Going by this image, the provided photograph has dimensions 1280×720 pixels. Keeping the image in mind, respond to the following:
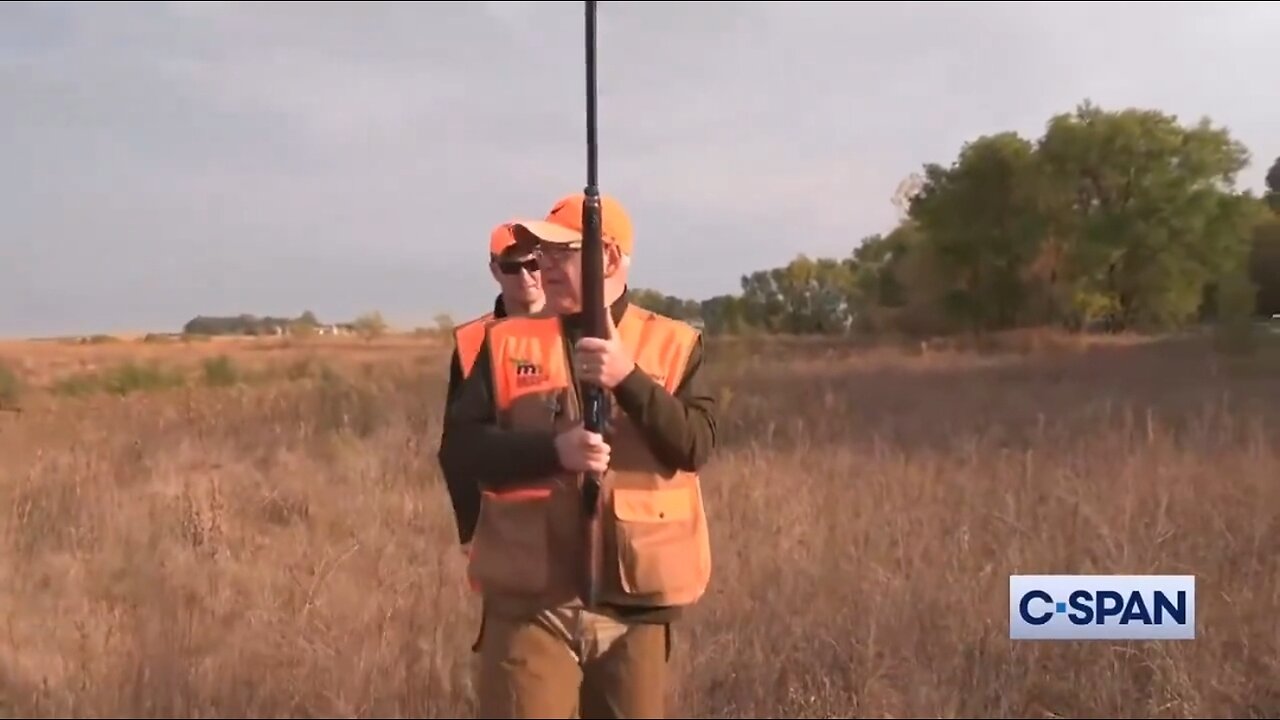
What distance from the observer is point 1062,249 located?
9.50m

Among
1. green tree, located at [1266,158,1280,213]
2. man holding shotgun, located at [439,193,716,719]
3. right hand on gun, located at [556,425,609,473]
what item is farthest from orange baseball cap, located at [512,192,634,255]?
green tree, located at [1266,158,1280,213]

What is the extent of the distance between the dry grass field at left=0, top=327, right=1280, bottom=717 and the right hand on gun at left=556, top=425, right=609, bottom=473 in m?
1.24

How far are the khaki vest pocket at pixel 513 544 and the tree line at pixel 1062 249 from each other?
1597 millimetres

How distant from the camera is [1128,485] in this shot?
447 cm

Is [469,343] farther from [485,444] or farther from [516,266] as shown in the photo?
[516,266]

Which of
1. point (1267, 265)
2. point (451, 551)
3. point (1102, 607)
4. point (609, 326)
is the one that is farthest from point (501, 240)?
point (1267, 265)

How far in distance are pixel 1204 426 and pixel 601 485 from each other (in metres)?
4.53

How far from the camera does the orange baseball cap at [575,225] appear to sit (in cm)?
230

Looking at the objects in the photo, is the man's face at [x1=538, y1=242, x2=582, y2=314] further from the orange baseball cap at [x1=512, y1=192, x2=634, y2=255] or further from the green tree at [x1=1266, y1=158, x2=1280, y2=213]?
the green tree at [x1=1266, y1=158, x2=1280, y2=213]

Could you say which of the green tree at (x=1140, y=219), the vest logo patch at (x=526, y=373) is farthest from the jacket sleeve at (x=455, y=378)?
the green tree at (x=1140, y=219)

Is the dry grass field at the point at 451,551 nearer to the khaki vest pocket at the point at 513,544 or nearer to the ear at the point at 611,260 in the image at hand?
the khaki vest pocket at the point at 513,544

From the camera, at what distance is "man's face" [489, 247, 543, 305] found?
2.80 meters

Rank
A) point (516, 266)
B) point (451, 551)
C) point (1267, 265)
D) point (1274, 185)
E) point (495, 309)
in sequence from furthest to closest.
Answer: point (1267, 265), point (1274, 185), point (451, 551), point (495, 309), point (516, 266)

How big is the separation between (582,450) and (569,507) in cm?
24
